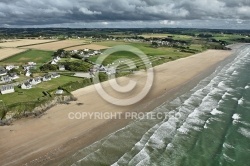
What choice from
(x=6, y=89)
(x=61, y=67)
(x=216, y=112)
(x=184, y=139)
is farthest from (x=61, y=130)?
(x=61, y=67)

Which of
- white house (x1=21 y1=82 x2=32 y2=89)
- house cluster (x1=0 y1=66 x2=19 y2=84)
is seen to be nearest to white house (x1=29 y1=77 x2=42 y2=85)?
white house (x1=21 y1=82 x2=32 y2=89)

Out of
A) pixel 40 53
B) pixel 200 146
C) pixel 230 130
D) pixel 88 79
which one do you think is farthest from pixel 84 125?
pixel 40 53

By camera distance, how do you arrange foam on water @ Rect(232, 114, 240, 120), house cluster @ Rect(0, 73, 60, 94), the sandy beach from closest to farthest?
the sandy beach
foam on water @ Rect(232, 114, 240, 120)
house cluster @ Rect(0, 73, 60, 94)

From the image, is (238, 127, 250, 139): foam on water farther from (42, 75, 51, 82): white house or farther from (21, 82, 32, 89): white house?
(42, 75, 51, 82): white house

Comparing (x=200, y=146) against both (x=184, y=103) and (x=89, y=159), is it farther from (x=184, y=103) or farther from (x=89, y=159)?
(x=184, y=103)

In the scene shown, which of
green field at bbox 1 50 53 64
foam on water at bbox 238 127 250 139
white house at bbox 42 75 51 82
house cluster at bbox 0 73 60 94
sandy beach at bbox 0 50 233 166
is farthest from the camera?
green field at bbox 1 50 53 64

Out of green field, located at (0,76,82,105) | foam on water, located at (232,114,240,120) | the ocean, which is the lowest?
the ocean

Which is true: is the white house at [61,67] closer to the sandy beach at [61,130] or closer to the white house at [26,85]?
the sandy beach at [61,130]
